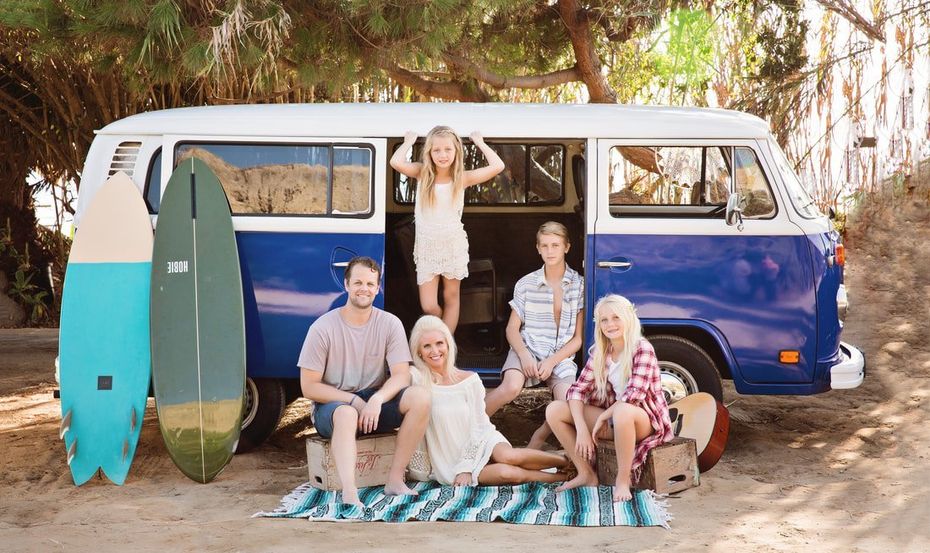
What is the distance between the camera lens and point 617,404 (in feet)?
19.2

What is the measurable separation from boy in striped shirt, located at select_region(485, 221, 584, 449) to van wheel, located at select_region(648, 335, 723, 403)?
0.55 meters

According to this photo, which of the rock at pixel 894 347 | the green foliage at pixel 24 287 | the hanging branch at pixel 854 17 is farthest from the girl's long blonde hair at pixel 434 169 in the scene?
the green foliage at pixel 24 287

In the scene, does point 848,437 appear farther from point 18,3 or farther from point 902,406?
point 18,3

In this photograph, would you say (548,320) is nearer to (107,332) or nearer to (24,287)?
(107,332)

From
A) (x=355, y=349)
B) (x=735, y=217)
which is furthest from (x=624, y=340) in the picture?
(x=355, y=349)

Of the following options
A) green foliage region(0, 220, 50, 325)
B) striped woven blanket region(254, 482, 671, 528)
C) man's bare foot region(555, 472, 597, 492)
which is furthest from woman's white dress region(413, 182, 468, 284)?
green foliage region(0, 220, 50, 325)

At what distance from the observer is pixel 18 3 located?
26.0ft

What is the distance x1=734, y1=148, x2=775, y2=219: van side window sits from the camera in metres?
6.71

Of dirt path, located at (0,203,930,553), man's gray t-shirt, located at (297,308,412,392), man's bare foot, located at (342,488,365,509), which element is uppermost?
man's gray t-shirt, located at (297,308,412,392)

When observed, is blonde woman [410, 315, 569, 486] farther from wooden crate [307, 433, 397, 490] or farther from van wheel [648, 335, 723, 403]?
van wheel [648, 335, 723, 403]

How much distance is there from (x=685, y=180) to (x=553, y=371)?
1.68 m

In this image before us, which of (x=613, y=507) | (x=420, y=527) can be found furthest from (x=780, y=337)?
(x=420, y=527)

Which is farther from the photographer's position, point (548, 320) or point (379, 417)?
point (548, 320)

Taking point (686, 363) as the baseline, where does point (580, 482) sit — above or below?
below
